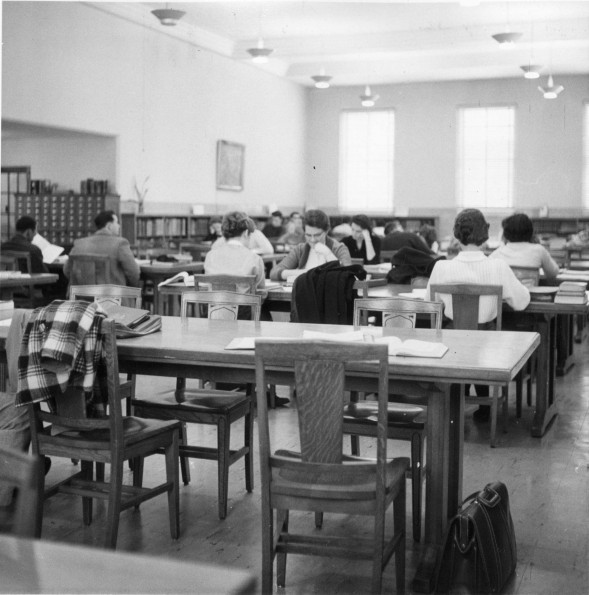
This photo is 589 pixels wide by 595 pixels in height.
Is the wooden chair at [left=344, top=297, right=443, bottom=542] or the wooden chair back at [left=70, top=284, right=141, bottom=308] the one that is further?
the wooden chair back at [left=70, top=284, right=141, bottom=308]

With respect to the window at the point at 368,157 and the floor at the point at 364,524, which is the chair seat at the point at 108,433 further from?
the window at the point at 368,157

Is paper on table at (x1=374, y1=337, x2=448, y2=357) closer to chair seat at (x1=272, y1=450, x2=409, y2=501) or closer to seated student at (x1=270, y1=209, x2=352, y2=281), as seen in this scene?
chair seat at (x1=272, y1=450, x2=409, y2=501)

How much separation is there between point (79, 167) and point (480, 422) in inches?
290

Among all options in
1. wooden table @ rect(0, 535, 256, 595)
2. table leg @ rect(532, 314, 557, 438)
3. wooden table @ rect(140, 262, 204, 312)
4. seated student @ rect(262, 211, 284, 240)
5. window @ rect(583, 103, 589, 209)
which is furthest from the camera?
window @ rect(583, 103, 589, 209)

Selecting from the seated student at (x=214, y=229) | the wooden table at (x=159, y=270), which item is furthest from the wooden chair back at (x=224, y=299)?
the seated student at (x=214, y=229)

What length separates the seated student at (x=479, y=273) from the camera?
456 cm

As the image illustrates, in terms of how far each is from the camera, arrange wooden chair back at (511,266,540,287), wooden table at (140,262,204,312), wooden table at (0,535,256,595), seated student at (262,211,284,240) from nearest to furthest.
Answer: wooden table at (0,535,256,595) → wooden chair back at (511,266,540,287) → wooden table at (140,262,204,312) → seated student at (262,211,284,240)

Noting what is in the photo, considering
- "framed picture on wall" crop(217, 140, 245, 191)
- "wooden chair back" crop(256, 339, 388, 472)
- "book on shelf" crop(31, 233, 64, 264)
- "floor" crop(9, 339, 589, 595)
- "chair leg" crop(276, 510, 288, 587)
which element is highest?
"framed picture on wall" crop(217, 140, 245, 191)

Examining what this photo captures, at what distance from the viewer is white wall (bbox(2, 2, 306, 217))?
9.30 metres

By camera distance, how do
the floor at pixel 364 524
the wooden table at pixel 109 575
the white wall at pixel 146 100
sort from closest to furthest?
the wooden table at pixel 109 575
the floor at pixel 364 524
the white wall at pixel 146 100

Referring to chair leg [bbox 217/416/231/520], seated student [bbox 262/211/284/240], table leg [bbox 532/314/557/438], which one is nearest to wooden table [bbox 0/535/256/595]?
chair leg [bbox 217/416/231/520]

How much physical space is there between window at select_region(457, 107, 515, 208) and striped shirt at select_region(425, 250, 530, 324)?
11.1 meters

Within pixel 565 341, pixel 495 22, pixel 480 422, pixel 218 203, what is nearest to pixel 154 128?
pixel 218 203

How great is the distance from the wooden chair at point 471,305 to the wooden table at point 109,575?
341cm
